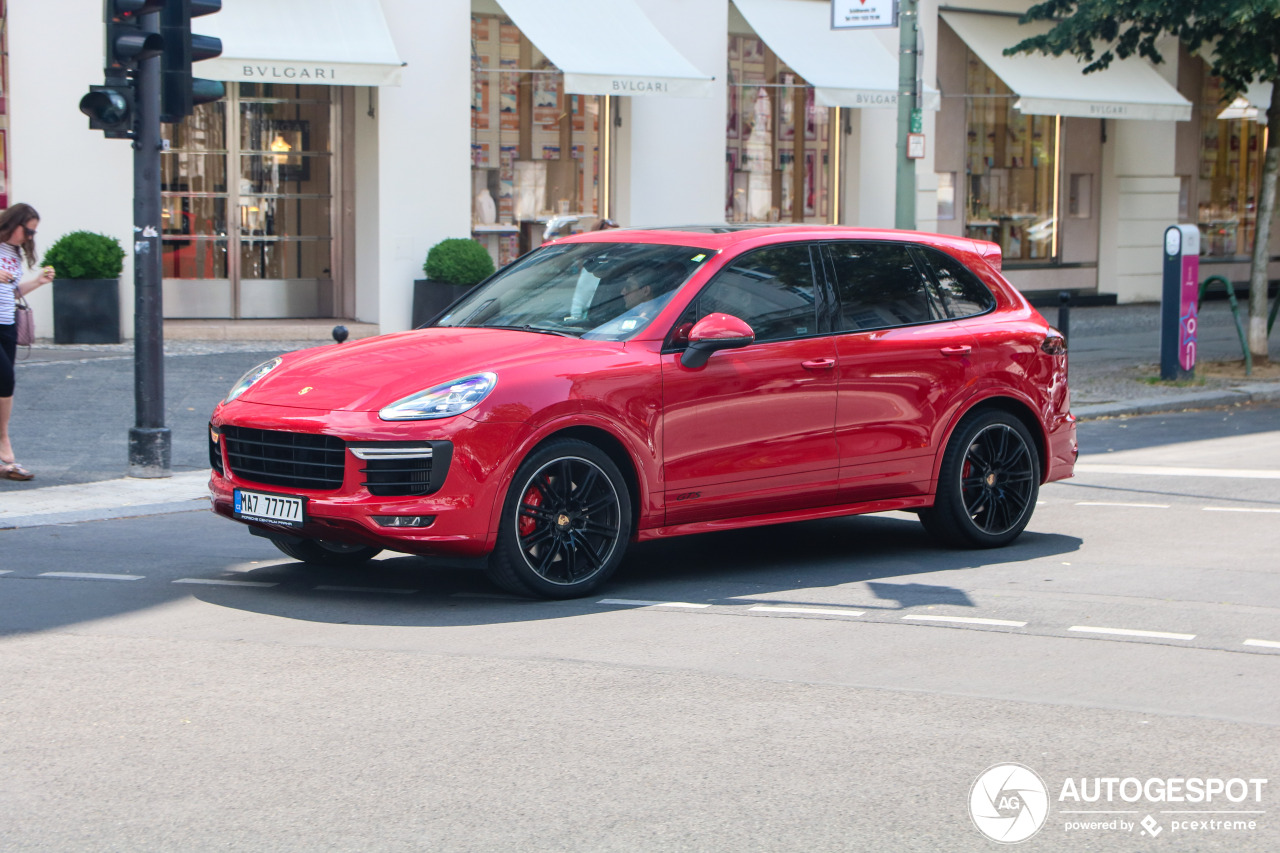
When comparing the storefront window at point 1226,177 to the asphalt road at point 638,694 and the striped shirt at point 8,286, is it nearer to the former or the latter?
the asphalt road at point 638,694

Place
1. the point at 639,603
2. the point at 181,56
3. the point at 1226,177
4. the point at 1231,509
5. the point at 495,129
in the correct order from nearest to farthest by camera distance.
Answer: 1. the point at 639,603
2. the point at 1231,509
3. the point at 181,56
4. the point at 495,129
5. the point at 1226,177

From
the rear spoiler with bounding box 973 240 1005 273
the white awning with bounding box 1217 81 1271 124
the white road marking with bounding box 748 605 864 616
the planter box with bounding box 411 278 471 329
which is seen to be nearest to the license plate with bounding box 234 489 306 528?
the white road marking with bounding box 748 605 864 616

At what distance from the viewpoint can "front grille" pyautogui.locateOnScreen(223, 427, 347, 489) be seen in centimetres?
679

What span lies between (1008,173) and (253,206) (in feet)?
40.0

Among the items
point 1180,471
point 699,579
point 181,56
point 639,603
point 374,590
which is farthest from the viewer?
point 1180,471

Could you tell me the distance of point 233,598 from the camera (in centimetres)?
725

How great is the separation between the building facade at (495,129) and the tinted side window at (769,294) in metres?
8.05

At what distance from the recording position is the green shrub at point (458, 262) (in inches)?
743

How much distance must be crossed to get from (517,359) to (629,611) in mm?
1204

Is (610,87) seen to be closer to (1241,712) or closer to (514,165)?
(514,165)

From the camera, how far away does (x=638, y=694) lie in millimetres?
5645

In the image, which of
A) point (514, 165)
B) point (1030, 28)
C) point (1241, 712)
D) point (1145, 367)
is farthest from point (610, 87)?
point (1241, 712)

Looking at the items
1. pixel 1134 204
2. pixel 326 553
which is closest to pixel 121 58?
pixel 326 553

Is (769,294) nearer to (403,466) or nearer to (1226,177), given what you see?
(403,466)
